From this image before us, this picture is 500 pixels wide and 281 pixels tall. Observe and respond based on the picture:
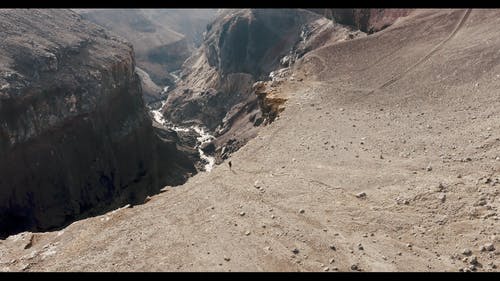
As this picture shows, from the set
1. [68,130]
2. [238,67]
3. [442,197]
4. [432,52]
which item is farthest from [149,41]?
[442,197]

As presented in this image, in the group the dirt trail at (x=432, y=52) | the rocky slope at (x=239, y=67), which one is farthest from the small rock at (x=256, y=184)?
the rocky slope at (x=239, y=67)

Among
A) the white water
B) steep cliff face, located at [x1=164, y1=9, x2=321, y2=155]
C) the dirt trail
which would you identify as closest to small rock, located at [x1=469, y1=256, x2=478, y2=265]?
the dirt trail

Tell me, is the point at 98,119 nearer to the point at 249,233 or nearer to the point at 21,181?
the point at 21,181

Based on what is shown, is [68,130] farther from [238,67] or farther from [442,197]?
[238,67]

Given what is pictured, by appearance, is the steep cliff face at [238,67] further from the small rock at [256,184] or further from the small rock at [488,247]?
the small rock at [488,247]

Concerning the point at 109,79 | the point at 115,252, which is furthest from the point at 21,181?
the point at 115,252
